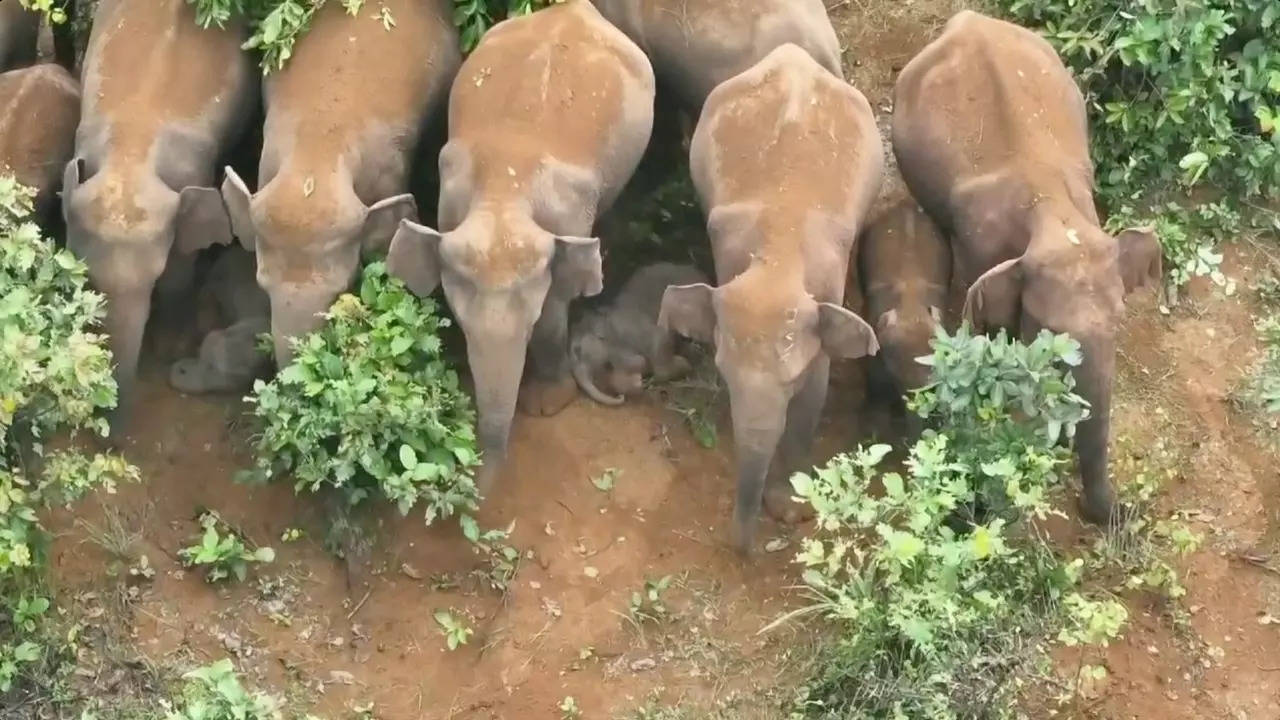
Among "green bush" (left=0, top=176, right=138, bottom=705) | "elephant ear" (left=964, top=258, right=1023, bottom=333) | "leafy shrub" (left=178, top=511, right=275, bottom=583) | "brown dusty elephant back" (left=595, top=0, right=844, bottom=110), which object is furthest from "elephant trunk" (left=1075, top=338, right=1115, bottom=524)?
"green bush" (left=0, top=176, right=138, bottom=705)

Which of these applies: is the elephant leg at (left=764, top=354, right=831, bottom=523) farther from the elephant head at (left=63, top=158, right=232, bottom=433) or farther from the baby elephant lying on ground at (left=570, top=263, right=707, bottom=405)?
the elephant head at (left=63, top=158, right=232, bottom=433)

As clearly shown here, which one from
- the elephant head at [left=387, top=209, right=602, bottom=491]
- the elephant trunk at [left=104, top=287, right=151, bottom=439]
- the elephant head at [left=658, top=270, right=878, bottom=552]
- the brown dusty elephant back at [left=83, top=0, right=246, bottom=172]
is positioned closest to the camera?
the elephant head at [left=658, top=270, right=878, bottom=552]

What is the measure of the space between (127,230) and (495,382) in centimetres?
144

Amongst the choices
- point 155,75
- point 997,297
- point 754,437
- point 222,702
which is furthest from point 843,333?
point 155,75

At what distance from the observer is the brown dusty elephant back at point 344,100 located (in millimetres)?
5113

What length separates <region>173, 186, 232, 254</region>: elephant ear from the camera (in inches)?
207

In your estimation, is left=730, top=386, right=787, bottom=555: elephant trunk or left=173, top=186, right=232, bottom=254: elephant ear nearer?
left=730, top=386, right=787, bottom=555: elephant trunk

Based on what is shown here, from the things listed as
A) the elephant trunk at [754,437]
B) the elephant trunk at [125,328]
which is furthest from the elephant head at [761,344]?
the elephant trunk at [125,328]

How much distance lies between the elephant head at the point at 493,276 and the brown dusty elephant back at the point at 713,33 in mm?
1296

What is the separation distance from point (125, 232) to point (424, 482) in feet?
4.62

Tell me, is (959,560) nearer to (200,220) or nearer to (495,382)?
(495,382)

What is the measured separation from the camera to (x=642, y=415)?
226 inches

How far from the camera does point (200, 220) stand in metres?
5.31

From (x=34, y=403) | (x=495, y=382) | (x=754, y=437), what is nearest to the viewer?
(x=34, y=403)
